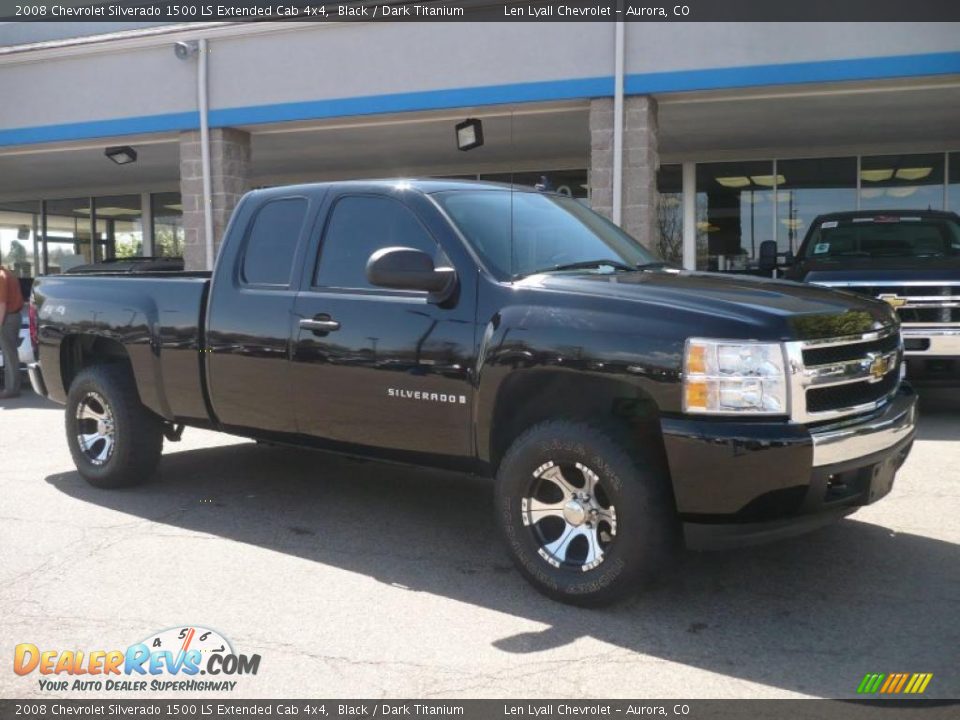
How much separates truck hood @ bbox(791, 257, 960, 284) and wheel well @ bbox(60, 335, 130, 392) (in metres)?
5.96

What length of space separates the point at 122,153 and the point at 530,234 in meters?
12.5

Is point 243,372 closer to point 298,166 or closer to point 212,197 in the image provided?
point 212,197

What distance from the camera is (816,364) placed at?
3828mm

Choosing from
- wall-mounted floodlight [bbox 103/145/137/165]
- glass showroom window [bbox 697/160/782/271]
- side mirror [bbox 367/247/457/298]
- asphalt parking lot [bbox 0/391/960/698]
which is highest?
wall-mounted floodlight [bbox 103/145/137/165]

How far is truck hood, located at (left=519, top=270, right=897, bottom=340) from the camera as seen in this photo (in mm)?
3734

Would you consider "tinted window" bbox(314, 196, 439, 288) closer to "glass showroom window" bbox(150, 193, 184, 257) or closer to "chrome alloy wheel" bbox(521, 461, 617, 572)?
"chrome alloy wheel" bbox(521, 461, 617, 572)

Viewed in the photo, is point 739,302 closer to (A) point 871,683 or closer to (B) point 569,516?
(B) point 569,516

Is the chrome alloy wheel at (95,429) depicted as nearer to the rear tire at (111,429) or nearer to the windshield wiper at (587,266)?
the rear tire at (111,429)

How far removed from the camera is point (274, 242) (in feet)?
17.8

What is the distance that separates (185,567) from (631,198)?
303 inches

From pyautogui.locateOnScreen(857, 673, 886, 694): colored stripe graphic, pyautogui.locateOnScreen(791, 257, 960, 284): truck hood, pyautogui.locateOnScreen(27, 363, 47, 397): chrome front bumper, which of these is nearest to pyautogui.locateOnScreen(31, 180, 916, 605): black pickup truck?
pyautogui.locateOnScreen(857, 673, 886, 694): colored stripe graphic

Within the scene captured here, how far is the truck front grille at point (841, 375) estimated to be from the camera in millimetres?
3732

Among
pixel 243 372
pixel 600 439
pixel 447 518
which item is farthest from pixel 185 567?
pixel 600 439

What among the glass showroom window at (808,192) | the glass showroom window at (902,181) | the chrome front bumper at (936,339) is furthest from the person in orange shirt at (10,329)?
the glass showroom window at (902,181)
